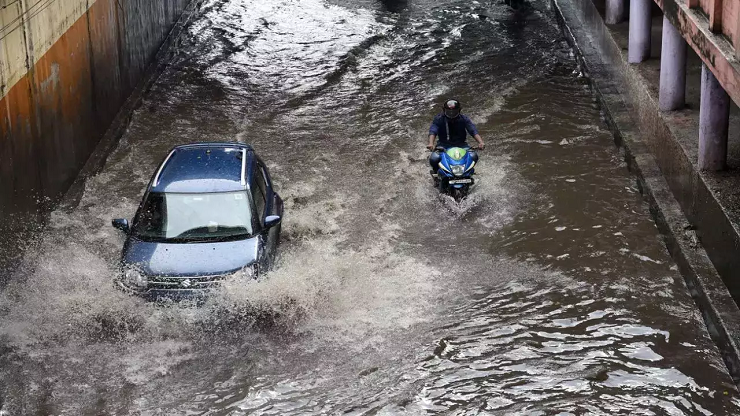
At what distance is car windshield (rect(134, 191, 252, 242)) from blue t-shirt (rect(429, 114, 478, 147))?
3792 mm

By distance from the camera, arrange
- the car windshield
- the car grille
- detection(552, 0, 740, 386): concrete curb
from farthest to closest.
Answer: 1. the car windshield
2. the car grille
3. detection(552, 0, 740, 386): concrete curb

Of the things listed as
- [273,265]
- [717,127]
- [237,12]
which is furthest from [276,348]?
[237,12]

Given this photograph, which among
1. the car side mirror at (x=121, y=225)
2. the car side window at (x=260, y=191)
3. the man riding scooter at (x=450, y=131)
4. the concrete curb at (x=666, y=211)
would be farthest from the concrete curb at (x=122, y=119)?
the concrete curb at (x=666, y=211)

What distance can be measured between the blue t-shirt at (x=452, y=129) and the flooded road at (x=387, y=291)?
85 centimetres

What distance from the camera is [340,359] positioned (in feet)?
35.5

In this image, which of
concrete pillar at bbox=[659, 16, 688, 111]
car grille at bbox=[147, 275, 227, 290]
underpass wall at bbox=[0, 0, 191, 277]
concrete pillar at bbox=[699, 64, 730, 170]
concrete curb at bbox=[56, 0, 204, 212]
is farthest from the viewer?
concrete pillar at bbox=[659, 16, 688, 111]

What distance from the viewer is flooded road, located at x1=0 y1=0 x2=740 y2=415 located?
1031 centimetres

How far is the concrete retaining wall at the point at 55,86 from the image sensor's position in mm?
12773

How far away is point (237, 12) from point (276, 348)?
737 inches

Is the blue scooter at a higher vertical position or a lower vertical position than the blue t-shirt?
lower

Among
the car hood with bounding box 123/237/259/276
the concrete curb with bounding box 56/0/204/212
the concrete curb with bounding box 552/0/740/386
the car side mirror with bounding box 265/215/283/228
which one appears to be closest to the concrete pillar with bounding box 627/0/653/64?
the concrete curb with bounding box 552/0/740/386

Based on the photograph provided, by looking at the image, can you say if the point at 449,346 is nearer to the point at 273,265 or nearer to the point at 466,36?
the point at 273,265

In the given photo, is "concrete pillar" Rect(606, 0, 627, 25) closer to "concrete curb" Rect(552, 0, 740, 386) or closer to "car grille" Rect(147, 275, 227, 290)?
"concrete curb" Rect(552, 0, 740, 386)

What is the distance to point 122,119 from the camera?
19.0 meters
